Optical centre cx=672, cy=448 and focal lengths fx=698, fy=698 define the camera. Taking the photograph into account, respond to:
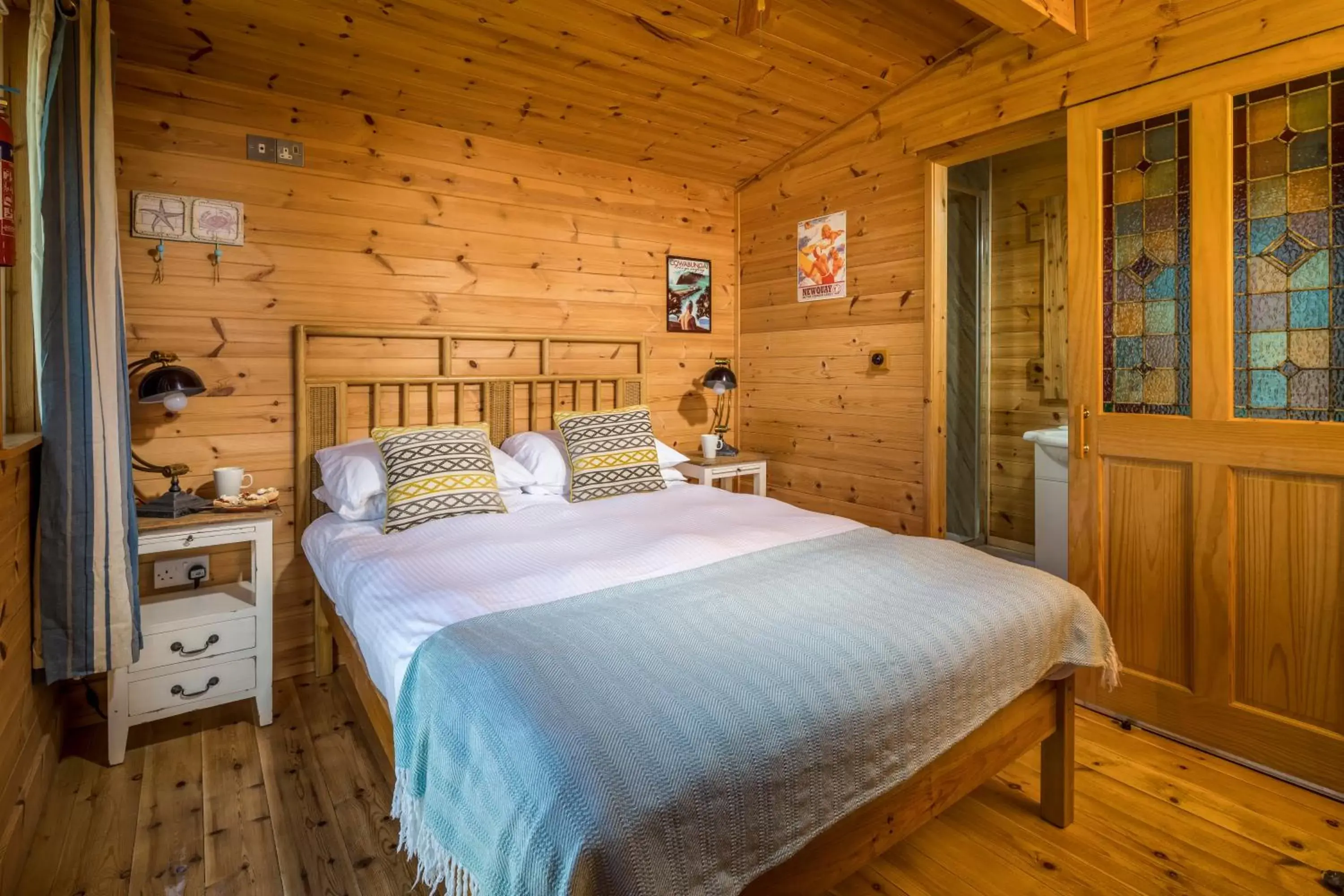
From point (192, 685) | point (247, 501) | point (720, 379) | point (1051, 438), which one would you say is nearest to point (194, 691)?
point (192, 685)

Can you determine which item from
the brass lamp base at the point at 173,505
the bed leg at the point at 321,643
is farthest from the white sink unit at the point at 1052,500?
the brass lamp base at the point at 173,505

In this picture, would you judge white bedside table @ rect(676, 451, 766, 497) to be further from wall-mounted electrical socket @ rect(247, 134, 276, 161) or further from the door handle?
wall-mounted electrical socket @ rect(247, 134, 276, 161)

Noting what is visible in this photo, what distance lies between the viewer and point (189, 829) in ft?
5.95

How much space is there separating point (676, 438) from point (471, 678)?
2.82 metres

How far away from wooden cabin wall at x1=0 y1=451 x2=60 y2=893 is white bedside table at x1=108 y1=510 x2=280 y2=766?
0.19 m

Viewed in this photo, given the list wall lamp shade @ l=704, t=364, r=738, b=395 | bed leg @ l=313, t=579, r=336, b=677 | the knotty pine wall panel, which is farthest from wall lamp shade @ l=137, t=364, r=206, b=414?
the knotty pine wall panel

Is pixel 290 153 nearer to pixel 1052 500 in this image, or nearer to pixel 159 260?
pixel 159 260

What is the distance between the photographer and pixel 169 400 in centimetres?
231

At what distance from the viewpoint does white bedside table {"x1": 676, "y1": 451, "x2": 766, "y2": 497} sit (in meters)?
3.53

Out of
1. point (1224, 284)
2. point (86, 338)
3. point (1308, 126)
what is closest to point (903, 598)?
point (1224, 284)

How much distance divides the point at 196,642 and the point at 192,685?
14 cm

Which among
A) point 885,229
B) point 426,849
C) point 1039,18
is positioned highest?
point 1039,18

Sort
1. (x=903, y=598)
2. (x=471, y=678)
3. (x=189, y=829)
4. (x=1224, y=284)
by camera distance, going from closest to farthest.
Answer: (x=471, y=678) → (x=903, y=598) → (x=189, y=829) → (x=1224, y=284)

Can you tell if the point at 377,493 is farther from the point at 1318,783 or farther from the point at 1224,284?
the point at 1318,783
